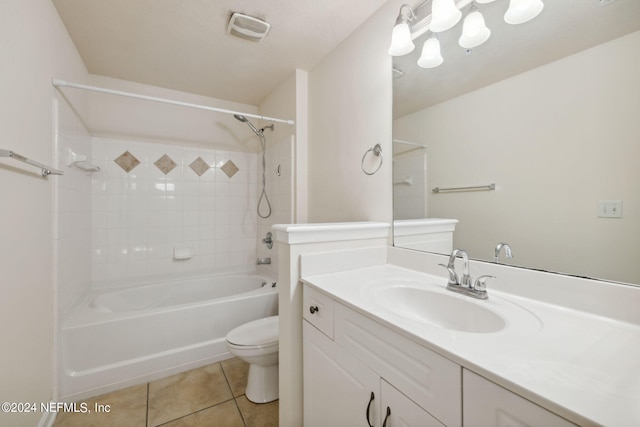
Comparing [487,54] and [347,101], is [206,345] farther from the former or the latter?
[487,54]

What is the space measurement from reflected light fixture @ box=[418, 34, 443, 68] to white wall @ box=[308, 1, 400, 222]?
21 centimetres

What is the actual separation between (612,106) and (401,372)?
3.18ft

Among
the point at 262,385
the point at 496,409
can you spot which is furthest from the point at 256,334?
the point at 496,409

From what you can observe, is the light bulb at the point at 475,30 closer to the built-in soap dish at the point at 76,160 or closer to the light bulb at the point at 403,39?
the light bulb at the point at 403,39

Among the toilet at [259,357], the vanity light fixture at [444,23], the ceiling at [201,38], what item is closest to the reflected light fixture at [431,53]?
the vanity light fixture at [444,23]

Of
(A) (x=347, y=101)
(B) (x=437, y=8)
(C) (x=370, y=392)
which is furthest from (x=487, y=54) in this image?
(C) (x=370, y=392)

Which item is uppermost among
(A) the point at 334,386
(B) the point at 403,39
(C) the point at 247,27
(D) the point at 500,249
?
(C) the point at 247,27

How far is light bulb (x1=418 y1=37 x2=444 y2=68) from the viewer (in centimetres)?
122

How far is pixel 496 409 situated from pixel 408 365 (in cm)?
20

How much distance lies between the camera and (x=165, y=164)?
2498 mm

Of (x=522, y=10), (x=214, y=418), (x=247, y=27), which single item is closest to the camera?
(x=522, y=10)

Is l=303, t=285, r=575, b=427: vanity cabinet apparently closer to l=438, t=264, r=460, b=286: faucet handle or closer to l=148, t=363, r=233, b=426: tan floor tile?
l=438, t=264, r=460, b=286: faucet handle

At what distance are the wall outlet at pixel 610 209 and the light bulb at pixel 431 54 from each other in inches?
34.7

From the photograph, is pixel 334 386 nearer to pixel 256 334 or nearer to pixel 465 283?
pixel 465 283
